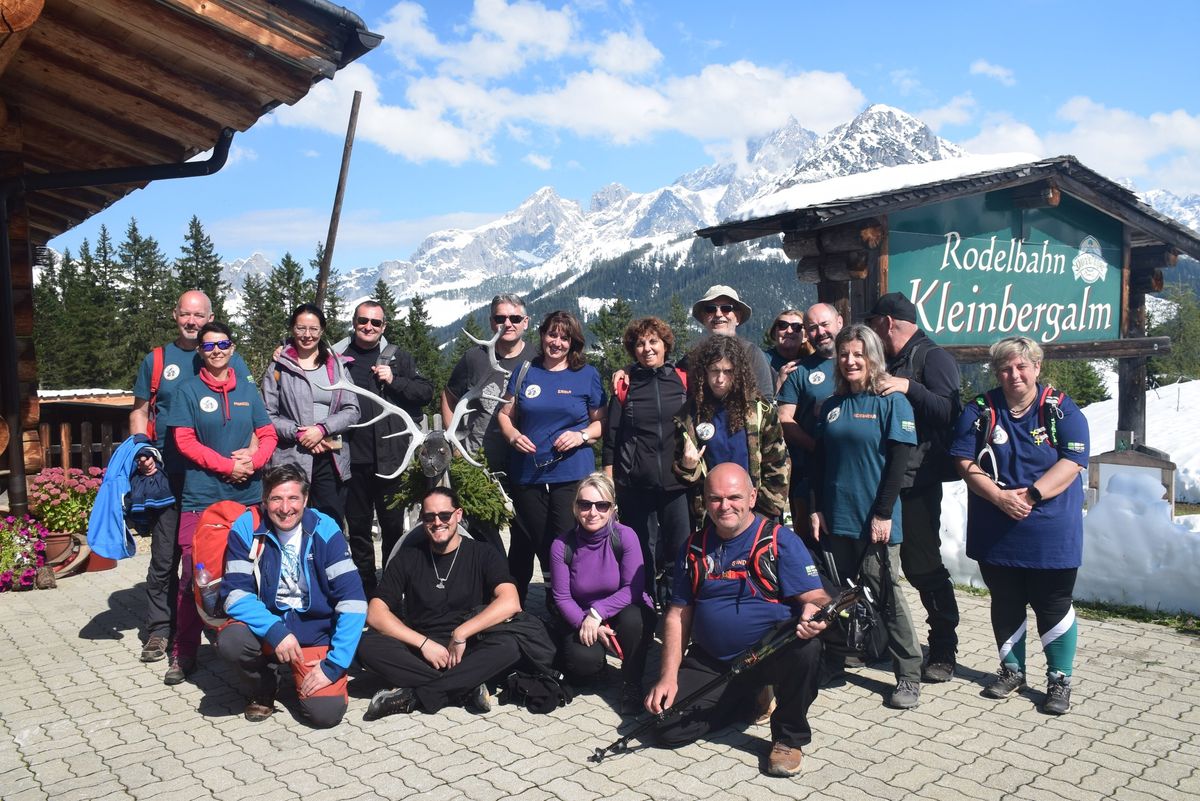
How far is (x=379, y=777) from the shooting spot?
11.6ft

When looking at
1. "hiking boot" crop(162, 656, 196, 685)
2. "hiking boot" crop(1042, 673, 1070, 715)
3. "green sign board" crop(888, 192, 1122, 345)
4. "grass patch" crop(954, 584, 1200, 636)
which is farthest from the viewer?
"green sign board" crop(888, 192, 1122, 345)

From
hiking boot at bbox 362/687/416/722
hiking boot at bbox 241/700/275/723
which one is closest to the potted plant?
hiking boot at bbox 241/700/275/723

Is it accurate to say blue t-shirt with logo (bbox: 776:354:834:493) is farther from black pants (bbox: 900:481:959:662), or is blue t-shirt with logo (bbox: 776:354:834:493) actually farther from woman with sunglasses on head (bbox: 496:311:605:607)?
woman with sunglasses on head (bbox: 496:311:605:607)

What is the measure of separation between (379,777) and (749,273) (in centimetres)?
17056

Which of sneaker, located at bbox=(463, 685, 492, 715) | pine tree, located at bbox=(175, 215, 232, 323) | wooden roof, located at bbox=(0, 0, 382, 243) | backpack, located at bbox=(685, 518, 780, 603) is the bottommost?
sneaker, located at bbox=(463, 685, 492, 715)

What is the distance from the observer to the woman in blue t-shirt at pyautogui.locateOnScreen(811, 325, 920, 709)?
415cm

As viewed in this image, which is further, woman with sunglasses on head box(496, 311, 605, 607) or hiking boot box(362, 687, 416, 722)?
woman with sunglasses on head box(496, 311, 605, 607)

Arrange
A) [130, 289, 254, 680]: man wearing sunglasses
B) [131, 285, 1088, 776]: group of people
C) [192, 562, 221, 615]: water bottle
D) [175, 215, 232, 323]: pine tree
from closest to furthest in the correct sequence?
[131, 285, 1088, 776]: group of people, [192, 562, 221, 615]: water bottle, [130, 289, 254, 680]: man wearing sunglasses, [175, 215, 232, 323]: pine tree

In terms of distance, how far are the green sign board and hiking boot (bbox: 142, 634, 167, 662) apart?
16.7 ft

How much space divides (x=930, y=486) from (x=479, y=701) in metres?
2.51

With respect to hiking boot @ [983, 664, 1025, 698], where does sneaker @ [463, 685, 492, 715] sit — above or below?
below

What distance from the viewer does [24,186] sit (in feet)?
21.2

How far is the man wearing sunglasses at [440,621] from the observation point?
168 inches

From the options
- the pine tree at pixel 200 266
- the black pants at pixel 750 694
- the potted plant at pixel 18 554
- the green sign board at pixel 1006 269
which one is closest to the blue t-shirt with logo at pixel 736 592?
the black pants at pixel 750 694
